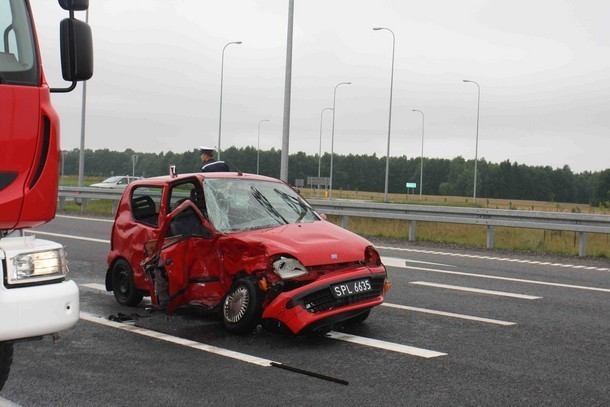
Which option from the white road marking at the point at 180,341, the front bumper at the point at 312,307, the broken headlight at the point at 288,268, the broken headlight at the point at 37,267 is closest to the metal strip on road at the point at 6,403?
the broken headlight at the point at 37,267

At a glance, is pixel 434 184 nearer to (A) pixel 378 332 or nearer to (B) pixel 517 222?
(B) pixel 517 222

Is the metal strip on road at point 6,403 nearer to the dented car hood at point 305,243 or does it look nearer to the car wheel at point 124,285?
the dented car hood at point 305,243

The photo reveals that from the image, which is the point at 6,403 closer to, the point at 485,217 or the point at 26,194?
the point at 26,194

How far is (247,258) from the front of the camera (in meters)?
6.85

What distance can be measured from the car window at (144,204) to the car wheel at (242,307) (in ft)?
6.69

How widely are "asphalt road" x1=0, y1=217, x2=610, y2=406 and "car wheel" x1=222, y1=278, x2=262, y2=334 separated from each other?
0.44 feet

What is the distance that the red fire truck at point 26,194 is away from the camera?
159 inches

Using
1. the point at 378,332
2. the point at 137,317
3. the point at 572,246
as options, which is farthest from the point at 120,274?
the point at 572,246

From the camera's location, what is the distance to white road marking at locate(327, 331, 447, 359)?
6.41 metres

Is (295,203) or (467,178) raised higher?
(467,178)

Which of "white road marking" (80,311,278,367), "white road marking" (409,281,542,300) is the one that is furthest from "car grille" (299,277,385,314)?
"white road marking" (409,281,542,300)

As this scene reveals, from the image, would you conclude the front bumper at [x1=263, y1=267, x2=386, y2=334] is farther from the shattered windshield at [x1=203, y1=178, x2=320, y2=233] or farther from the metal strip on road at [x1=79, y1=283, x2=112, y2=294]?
the metal strip on road at [x1=79, y1=283, x2=112, y2=294]

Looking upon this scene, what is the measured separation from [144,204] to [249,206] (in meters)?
1.83

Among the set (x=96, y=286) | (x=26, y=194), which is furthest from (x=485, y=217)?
(x=26, y=194)
